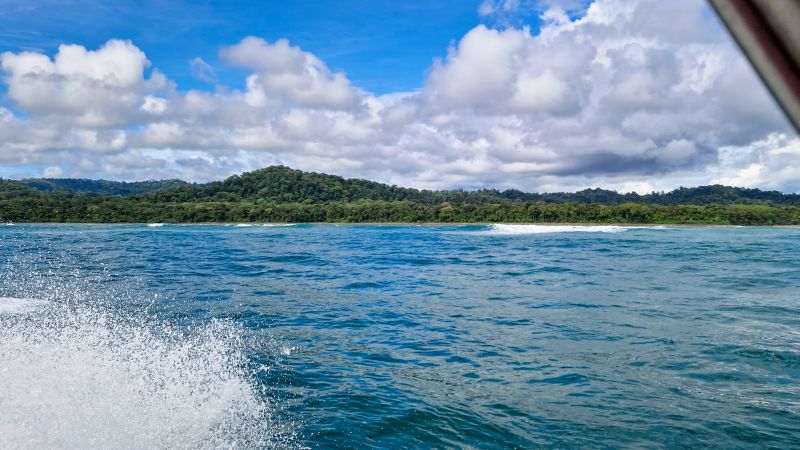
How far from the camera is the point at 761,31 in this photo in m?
0.87

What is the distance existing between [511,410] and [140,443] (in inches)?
246

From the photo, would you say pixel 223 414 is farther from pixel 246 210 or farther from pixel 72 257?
pixel 246 210

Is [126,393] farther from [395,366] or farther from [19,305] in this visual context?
[19,305]

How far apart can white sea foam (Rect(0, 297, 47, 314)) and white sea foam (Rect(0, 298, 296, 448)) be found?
11.2 ft

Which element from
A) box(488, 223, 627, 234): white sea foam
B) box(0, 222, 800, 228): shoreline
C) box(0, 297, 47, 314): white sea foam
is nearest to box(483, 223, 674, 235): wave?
Result: box(488, 223, 627, 234): white sea foam

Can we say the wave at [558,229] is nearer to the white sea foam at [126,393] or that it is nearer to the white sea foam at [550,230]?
the white sea foam at [550,230]

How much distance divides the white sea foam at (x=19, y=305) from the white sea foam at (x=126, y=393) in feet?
11.2

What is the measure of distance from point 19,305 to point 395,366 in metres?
14.4

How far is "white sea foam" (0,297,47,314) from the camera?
17.0 meters

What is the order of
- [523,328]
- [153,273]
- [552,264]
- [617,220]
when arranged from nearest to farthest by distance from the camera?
[523,328]
[153,273]
[552,264]
[617,220]

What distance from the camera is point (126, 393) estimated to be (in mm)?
9336

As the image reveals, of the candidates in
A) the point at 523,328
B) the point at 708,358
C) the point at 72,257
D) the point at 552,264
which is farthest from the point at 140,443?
the point at 72,257

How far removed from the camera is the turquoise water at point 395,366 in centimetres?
855

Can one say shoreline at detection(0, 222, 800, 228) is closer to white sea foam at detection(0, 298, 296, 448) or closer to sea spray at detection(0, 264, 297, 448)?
sea spray at detection(0, 264, 297, 448)
